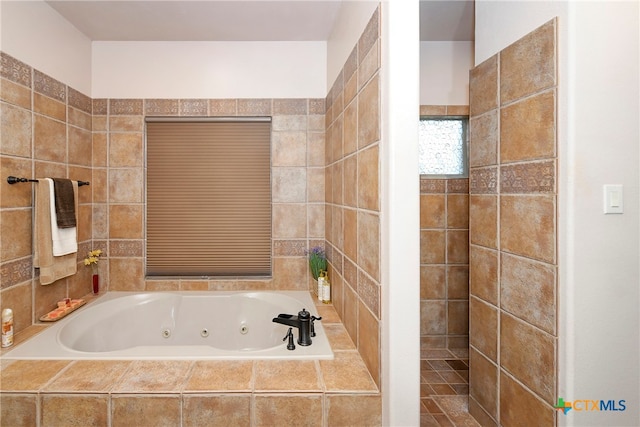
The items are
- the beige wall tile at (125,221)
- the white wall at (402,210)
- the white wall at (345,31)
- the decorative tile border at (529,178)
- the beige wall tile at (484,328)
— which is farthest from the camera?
the beige wall tile at (125,221)

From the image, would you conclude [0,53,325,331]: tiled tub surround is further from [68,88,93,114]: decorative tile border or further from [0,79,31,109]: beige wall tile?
[0,79,31,109]: beige wall tile

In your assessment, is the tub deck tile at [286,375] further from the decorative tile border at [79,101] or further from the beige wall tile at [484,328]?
the decorative tile border at [79,101]

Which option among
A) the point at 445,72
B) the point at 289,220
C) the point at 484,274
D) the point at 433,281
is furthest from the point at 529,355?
the point at 445,72

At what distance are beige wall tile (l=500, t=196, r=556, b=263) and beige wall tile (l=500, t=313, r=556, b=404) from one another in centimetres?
34

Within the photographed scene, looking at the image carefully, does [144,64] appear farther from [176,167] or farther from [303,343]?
[303,343]

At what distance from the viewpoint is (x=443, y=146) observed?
2.99m

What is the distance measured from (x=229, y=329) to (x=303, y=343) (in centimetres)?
97

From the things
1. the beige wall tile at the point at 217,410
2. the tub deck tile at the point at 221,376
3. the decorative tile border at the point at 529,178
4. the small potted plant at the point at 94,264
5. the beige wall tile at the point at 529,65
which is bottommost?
the beige wall tile at the point at 217,410

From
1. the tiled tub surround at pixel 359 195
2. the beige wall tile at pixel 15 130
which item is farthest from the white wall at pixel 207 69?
the beige wall tile at pixel 15 130

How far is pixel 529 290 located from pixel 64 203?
8.76ft

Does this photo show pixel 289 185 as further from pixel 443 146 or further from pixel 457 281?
pixel 457 281

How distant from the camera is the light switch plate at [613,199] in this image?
131cm

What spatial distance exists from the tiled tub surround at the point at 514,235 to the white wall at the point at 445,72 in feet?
3.33

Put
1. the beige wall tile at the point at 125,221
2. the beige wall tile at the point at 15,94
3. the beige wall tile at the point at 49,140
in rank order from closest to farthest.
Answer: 1. the beige wall tile at the point at 15,94
2. the beige wall tile at the point at 49,140
3. the beige wall tile at the point at 125,221
